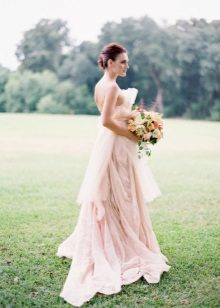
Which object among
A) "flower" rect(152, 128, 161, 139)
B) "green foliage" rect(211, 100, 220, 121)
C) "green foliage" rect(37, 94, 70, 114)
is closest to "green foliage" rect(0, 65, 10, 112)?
"green foliage" rect(37, 94, 70, 114)

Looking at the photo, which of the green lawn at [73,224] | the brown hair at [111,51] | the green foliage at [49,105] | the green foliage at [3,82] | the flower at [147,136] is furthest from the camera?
the green foliage at [49,105]

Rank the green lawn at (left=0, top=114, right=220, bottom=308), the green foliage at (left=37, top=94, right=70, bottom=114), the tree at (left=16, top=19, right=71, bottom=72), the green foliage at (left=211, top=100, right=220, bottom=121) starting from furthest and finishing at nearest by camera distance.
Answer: the tree at (left=16, top=19, right=71, bottom=72) < the green foliage at (left=37, top=94, right=70, bottom=114) < the green foliage at (left=211, top=100, right=220, bottom=121) < the green lawn at (left=0, top=114, right=220, bottom=308)

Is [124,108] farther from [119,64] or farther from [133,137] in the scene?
[119,64]

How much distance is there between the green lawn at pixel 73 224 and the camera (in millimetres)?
3588

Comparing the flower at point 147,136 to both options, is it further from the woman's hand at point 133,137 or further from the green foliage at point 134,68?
the green foliage at point 134,68

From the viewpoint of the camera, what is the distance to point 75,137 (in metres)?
18.2

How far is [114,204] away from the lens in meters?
3.94

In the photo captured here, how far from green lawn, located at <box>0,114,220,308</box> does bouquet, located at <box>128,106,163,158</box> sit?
1.17 m

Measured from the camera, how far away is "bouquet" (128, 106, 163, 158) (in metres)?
3.82

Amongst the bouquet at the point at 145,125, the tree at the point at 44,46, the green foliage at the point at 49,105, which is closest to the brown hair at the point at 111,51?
the bouquet at the point at 145,125

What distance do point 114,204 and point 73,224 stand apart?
6.01ft

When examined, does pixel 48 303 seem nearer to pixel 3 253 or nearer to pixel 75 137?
pixel 3 253

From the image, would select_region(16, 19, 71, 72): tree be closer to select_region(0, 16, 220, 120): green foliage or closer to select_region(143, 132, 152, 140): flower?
select_region(0, 16, 220, 120): green foliage

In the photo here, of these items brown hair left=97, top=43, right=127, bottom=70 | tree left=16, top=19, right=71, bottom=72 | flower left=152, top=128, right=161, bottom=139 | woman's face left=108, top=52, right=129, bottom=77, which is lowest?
flower left=152, top=128, right=161, bottom=139
